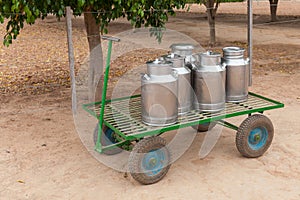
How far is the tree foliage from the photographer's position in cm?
463

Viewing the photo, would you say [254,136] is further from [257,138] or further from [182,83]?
[182,83]

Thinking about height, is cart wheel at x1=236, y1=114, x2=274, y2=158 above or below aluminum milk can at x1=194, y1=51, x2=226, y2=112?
below

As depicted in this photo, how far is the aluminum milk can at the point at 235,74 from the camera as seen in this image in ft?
14.0

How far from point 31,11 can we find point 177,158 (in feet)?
7.54

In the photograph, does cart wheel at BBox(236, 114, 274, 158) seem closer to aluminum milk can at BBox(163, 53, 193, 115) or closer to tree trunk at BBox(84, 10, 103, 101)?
aluminum milk can at BBox(163, 53, 193, 115)

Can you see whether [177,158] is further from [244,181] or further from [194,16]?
[194,16]

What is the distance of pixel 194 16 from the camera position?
21172 mm

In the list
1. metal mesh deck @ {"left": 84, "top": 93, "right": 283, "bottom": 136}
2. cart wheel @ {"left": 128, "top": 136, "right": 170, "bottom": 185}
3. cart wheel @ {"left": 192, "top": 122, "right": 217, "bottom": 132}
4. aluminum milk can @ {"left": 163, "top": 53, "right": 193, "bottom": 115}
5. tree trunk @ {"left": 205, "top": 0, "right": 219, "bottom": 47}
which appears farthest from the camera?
tree trunk @ {"left": 205, "top": 0, "right": 219, "bottom": 47}

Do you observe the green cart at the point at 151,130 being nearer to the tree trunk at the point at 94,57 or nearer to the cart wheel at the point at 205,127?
the cart wheel at the point at 205,127

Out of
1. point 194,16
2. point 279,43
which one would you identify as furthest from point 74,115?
point 194,16

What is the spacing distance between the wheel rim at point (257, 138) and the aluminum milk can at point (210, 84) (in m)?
0.46

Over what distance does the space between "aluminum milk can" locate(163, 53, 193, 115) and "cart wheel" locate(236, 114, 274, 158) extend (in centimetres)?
60

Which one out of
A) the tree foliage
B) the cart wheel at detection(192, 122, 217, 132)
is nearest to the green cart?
the cart wheel at detection(192, 122, 217, 132)

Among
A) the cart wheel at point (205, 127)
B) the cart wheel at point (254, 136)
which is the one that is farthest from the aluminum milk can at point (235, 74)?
the cart wheel at point (205, 127)
